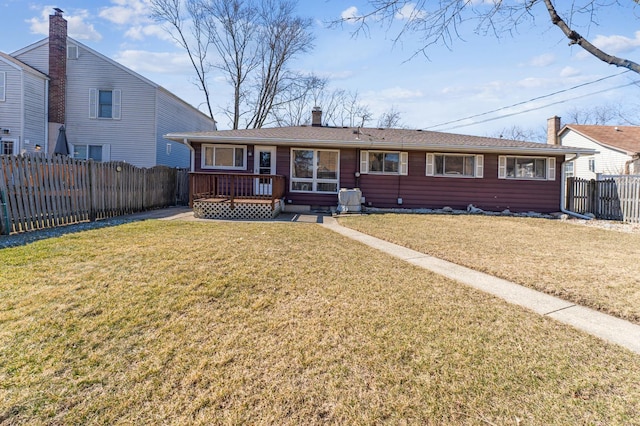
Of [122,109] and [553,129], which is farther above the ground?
[553,129]

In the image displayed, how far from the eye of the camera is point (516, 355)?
2.46 metres

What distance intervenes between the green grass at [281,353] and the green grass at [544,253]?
3.49ft

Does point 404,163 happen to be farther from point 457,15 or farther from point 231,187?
point 457,15

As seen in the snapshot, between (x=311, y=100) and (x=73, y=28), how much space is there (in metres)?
19.4

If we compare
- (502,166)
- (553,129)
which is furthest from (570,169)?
(502,166)

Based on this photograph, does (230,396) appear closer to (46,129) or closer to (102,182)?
(102,182)

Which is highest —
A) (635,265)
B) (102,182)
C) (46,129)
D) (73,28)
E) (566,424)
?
(73,28)

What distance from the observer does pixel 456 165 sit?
44.3 feet

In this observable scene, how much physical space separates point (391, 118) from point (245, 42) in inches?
667

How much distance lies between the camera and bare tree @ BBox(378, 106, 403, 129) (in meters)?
36.1

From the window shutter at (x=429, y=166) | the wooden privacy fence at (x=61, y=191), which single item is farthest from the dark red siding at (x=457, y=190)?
the wooden privacy fence at (x=61, y=191)

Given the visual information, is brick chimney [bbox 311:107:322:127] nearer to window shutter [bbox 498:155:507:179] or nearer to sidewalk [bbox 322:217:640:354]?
window shutter [bbox 498:155:507:179]

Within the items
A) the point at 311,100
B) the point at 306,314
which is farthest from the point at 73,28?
the point at 306,314

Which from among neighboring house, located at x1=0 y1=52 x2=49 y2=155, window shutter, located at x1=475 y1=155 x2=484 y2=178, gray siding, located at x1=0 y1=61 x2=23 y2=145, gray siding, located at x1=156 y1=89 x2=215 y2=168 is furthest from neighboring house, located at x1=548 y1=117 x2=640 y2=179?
gray siding, located at x1=0 y1=61 x2=23 y2=145
